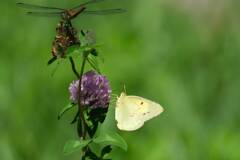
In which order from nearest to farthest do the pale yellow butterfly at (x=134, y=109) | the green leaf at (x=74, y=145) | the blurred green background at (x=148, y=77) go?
the green leaf at (x=74, y=145), the pale yellow butterfly at (x=134, y=109), the blurred green background at (x=148, y=77)

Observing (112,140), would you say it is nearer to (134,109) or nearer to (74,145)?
(74,145)

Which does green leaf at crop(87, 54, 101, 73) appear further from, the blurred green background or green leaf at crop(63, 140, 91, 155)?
the blurred green background

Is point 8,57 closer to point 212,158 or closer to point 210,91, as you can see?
point 210,91

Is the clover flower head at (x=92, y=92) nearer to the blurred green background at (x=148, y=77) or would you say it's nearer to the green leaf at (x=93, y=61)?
the green leaf at (x=93, y=61)

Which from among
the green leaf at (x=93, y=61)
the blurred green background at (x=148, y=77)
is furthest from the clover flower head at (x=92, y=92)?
the blurred green background at (x=148, y=77)

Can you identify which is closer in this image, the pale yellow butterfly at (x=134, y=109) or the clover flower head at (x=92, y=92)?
the clover flower head at (x=92, y=92)

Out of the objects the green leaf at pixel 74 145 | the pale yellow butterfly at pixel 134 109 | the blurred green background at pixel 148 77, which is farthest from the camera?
the blurred green background at pixel 148 77
